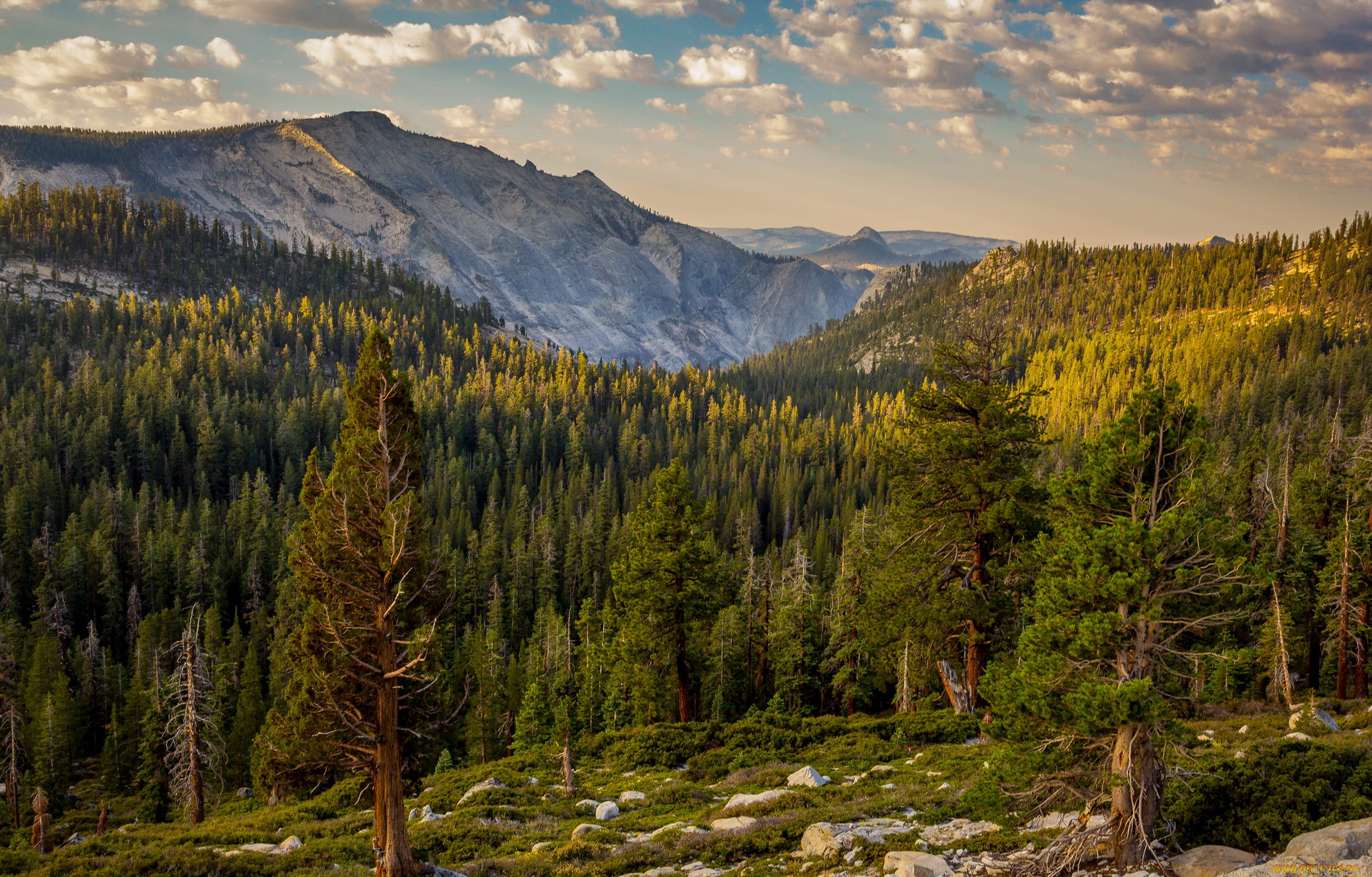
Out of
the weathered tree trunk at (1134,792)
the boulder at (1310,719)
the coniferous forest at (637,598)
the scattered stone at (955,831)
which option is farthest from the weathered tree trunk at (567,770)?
the boulder at (1310,719)

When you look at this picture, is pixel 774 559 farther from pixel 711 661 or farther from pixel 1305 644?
pixel 1305 644

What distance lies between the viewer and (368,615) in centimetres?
1755

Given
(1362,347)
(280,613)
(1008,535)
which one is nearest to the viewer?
(1008,535)

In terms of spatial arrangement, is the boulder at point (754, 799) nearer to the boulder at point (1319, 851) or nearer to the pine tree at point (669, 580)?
the pine tree at point (669, 580)

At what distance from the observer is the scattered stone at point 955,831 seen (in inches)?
638

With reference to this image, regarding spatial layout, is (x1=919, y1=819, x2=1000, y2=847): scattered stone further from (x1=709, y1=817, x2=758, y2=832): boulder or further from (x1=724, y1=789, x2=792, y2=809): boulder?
(x1=724, y1=789, x2=792, y2=809): boulder

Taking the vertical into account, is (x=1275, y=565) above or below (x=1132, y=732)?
below

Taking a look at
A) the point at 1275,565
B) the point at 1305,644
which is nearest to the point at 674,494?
the point at 1275,565

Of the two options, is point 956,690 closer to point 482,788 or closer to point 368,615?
point 482,788

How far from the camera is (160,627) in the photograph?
228 feet

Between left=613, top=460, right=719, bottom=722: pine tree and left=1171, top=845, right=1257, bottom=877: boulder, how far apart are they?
2034cm

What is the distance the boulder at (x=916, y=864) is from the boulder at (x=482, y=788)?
59.9 feet

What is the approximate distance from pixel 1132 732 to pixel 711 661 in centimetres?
3652

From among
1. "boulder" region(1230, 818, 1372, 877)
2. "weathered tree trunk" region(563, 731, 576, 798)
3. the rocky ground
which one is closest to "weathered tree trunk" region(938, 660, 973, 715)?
the rocky ground
